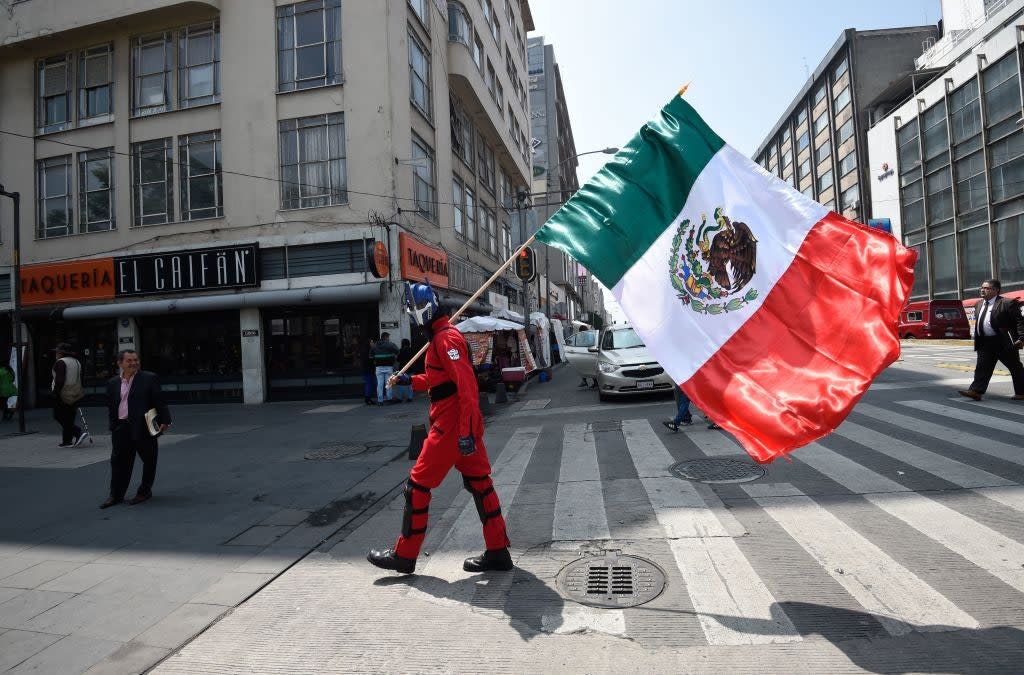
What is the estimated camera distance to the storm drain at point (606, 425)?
9406 mm

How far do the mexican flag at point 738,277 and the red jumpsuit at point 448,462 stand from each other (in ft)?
3.74

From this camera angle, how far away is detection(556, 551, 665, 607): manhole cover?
353 cm

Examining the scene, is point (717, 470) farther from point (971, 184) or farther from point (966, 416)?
point (971, 184)

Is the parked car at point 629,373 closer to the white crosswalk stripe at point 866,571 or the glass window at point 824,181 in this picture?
the white crosswalk stripe at point 866,571

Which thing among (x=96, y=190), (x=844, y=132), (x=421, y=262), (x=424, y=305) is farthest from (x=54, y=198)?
(x=844, y=132)

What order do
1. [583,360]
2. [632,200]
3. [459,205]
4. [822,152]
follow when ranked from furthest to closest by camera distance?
[822,152]
[459,205]
[583,360]
[632,200]

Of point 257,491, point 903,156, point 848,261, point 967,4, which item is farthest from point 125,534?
point 967,4

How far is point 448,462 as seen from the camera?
161 inches

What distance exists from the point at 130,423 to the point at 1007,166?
1691 inches

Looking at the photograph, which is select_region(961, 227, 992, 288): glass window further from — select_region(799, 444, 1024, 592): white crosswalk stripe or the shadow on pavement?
the shadow on pavement

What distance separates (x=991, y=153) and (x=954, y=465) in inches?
1522

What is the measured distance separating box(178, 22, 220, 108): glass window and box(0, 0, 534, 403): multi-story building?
57 mm

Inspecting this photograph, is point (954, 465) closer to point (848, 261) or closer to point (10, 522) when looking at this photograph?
point (848, 261)

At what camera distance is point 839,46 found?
167ft
